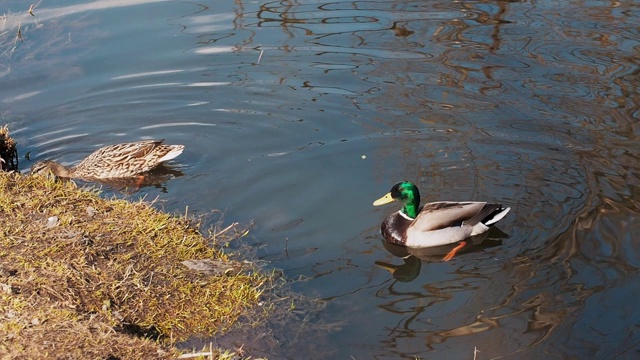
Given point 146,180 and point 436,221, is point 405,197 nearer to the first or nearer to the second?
point 436,221

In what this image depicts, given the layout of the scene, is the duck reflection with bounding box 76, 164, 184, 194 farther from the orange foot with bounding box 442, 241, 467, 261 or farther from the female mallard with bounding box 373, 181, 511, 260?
the orange foot with bounding box 442, 241, 467, 261

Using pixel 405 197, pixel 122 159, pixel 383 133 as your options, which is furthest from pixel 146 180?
pixel 405 197

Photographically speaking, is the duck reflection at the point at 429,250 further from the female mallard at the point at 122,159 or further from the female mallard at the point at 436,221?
the female mallard at the point at 122,159

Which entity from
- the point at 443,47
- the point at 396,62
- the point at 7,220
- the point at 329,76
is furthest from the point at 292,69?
the point at 7,220

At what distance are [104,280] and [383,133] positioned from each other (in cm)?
432

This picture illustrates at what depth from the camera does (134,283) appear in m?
5.99

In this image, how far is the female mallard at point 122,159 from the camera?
29.9 ft

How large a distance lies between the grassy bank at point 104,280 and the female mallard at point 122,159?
1.73m

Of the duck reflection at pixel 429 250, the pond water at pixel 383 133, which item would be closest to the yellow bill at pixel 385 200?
the pond water at pixel 383 133

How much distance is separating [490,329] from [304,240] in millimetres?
2017

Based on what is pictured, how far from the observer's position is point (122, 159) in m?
9.16

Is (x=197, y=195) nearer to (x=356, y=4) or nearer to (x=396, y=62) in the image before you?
(x=396, y=62)

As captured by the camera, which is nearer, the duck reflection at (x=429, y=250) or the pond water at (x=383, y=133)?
the pond water at (x=383, y=133)

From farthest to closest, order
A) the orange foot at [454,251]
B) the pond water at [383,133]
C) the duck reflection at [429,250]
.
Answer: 1. the orange foot at [454,251]
2. the duck reflection at [429,250]
3. the pond water at [383,133]
